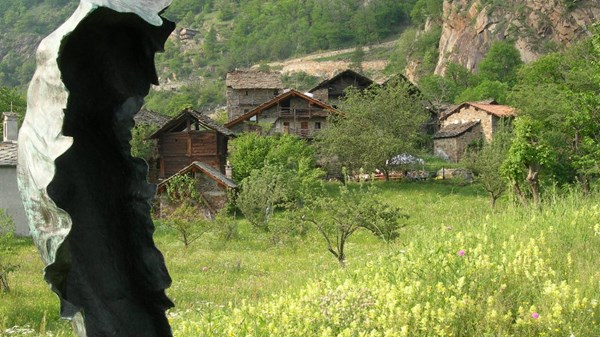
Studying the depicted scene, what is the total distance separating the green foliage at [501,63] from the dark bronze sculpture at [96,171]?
257ft

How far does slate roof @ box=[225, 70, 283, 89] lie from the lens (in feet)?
195

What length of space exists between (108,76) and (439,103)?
66146mm

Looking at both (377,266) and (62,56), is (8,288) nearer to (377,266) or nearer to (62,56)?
(377,266)

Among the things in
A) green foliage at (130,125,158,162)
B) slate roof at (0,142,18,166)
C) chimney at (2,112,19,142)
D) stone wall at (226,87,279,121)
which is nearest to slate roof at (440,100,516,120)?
stone wall at (226,87,279,121)

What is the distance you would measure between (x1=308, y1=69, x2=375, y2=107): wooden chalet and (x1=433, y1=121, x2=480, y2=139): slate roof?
279 inches

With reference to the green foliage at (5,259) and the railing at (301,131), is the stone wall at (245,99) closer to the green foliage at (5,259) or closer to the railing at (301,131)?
the railing at (301,131)

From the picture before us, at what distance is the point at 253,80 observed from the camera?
6053 cm

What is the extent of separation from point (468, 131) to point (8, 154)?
3514 cm

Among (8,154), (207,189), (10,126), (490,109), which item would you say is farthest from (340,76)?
(8,154)

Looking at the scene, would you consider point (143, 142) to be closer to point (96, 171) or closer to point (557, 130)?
point (557, 130)

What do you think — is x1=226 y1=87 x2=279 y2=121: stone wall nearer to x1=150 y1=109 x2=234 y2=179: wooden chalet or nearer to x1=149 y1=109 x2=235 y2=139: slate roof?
x1=150 y1=109 x2=234 y2=179: wooden chalet

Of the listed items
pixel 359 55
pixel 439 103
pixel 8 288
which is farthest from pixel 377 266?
pixel 359 55

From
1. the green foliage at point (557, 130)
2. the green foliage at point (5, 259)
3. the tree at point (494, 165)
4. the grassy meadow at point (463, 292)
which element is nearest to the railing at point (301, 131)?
the green foliage at point (557, 130)

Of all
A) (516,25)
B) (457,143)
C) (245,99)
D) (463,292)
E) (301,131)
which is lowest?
(463,292)
